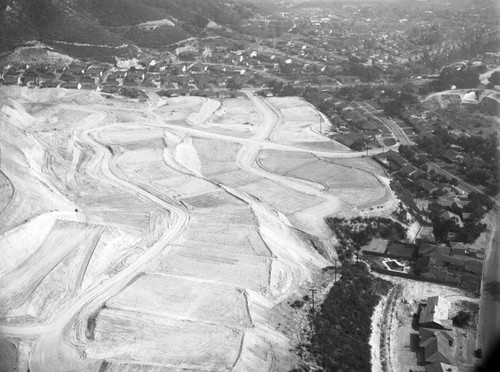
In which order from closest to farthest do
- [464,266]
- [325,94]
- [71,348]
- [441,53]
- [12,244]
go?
[71,348], [12,244], [464,266], [325,94], [441,53]

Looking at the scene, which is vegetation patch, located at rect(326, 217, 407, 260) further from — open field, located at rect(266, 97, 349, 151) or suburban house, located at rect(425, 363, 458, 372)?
open field, located at rect(266, 97, 349, 151)

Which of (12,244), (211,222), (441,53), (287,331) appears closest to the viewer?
(287,331)

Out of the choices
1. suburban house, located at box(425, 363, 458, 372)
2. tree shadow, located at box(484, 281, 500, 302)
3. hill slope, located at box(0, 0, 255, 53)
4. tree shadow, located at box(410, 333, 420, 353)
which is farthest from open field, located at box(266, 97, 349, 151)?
hill slope, located at box(0, 0, 255, 53)

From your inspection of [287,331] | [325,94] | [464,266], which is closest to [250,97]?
[325,94]

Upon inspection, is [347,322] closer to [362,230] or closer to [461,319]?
[461,319]

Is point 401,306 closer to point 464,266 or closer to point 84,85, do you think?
point 464,266

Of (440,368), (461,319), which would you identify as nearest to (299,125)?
(461,319)
